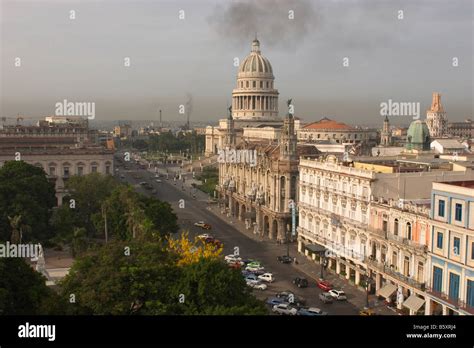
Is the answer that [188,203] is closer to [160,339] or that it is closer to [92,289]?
[92,289]

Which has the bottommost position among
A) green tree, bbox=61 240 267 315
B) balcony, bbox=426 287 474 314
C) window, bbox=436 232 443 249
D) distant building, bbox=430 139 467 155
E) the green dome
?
balcony, bbox=426 287 474 314

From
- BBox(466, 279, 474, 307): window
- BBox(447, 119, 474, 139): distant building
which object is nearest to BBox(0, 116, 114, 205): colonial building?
BBox(466, 279, 474, 307): window

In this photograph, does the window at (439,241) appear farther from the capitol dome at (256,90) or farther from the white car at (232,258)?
the capitol dome at (256,90)

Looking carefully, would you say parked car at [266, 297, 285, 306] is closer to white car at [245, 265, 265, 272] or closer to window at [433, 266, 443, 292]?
white car at [245, 265, 265, 272]

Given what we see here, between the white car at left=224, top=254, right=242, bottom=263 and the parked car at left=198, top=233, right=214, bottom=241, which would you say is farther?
the parked car at left=198, top=233, right=214, bottom=241

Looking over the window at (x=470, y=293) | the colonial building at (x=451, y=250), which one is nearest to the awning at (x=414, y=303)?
the colonial building at (x=451, y=250)
